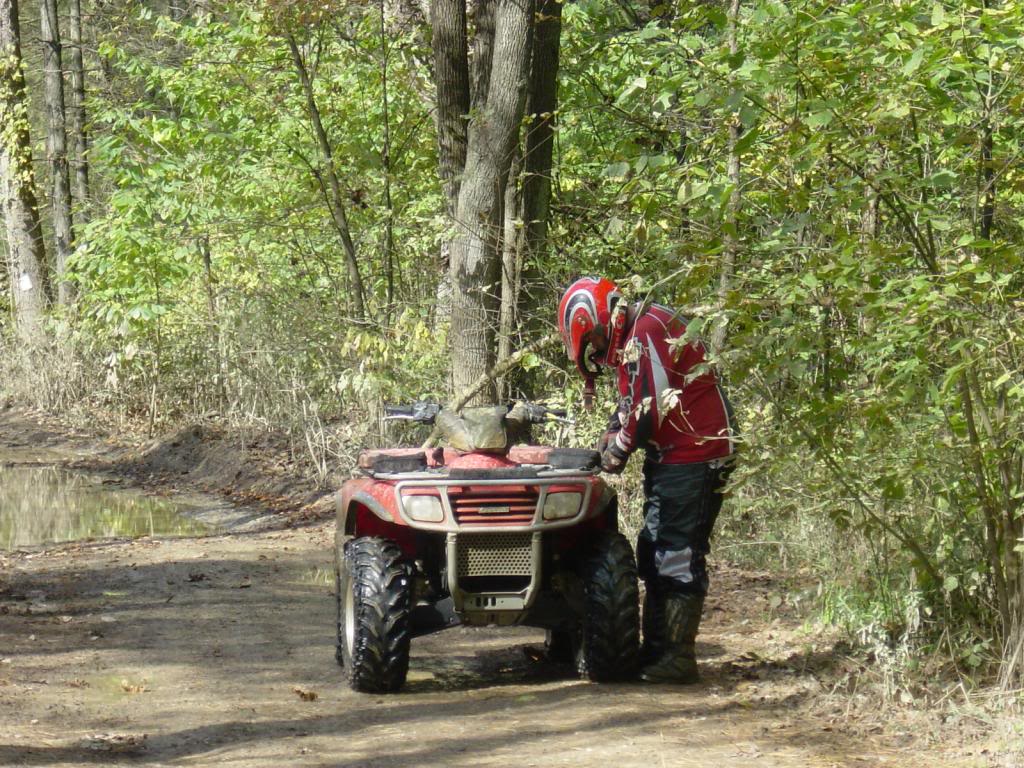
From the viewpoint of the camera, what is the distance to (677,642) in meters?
7.44

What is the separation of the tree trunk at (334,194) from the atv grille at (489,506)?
25.3ft

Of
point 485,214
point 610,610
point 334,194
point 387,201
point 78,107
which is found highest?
point 78,107

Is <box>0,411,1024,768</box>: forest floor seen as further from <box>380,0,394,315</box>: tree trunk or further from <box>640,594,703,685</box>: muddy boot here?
<box>380,0,394,315</box>: tree trunk

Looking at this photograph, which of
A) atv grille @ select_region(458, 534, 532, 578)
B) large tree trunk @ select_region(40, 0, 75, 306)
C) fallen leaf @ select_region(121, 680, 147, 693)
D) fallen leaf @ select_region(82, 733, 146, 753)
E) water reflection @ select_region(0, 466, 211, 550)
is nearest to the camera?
fallen leaf @ select_region(82, 733, 146, 753)

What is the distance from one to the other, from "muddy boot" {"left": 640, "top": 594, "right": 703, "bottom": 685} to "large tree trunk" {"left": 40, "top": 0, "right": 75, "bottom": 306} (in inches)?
850

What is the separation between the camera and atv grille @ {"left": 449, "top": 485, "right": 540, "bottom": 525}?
7.09 meters

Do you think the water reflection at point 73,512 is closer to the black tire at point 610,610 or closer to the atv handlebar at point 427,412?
the atv handlebar at point 427,412

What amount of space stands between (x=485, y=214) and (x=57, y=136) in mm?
17983

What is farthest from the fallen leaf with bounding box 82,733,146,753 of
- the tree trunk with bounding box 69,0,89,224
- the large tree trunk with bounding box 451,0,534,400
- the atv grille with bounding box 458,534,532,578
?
the tree trunk with bounding box 69,0,89,224

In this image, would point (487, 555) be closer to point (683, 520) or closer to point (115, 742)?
point (683, 520)

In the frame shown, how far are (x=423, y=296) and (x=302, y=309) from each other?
5.53 feet

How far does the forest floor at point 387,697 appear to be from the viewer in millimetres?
6188

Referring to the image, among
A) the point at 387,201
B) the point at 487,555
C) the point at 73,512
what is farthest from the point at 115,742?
the point at 73,512

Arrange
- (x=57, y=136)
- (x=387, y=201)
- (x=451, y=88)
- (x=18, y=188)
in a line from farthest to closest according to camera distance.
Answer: (x=57, y=136) → (x=18, y=188) → (x=387, y=201) → (x=451, y=88)
